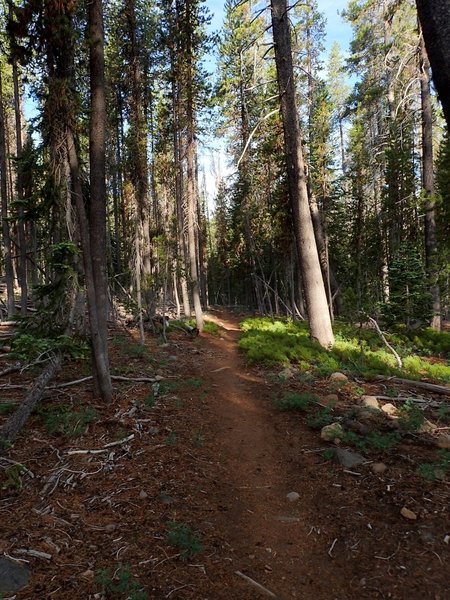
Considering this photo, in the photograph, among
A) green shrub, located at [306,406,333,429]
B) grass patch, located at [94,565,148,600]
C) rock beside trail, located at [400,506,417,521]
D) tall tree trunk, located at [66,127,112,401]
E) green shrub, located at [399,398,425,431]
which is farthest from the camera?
tall tree trunk, located at [66,127,112,401]

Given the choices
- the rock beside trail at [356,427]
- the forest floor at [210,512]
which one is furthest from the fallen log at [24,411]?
the rock beside trail at [356,427]

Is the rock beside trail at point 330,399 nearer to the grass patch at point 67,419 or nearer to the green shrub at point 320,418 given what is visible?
the green shrub at point 320,418

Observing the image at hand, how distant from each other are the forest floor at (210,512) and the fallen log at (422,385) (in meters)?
1.44

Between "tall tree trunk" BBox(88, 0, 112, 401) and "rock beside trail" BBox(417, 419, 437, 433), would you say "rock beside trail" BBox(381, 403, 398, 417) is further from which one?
"tall tree trunk" BBox(88, 0, 112, 401)

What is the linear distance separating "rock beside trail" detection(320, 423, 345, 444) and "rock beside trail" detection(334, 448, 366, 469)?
1.05 ft

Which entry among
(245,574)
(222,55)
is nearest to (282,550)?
(245,574)

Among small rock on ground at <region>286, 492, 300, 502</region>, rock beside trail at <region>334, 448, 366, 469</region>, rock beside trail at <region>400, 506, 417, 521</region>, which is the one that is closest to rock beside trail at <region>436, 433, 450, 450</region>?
rock beside trail at <region>334, 448, 366, 469</region>

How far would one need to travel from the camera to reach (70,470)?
186 inches

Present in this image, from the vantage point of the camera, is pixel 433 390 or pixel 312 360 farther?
pixel 312 360

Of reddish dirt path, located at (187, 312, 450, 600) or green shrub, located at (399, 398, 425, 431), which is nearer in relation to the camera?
reddish dirt path, located at (187, 312, 450, 600)

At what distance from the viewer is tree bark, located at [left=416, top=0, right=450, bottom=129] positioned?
331 centimetres

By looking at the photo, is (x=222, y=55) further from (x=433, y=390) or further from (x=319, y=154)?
(x=433, y=390)

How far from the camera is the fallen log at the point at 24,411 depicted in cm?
520

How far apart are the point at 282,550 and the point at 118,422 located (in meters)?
3.38
